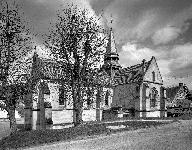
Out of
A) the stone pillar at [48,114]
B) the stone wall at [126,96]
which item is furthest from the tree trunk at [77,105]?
the stone wall at [126,96]

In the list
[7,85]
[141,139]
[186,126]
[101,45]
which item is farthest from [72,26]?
[186,126]

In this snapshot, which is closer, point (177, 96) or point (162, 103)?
point (162, 103)

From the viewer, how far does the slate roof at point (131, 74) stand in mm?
42344

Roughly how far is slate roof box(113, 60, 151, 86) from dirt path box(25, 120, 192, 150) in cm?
2212

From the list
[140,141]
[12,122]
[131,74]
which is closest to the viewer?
[140,141]

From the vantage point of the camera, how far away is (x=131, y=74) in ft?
149

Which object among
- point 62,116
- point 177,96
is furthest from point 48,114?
point 177,96

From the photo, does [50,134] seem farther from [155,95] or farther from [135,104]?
[155,95]

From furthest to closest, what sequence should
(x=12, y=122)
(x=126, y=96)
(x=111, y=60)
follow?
(x=111, y=60), (x=126, y=96), (x=12, y=122)

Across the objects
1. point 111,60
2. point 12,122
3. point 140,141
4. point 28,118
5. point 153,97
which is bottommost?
point 28,118

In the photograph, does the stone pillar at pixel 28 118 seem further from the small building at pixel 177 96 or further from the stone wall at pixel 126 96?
the small building at pixel 177 96

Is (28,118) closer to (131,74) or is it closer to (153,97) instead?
(131,74)

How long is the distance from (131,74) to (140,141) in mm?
28999

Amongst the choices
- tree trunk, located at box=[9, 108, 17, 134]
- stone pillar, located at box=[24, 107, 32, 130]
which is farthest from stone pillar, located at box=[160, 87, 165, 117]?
Answer: tree trunk, located at box=[9, 108, 17, 134]
